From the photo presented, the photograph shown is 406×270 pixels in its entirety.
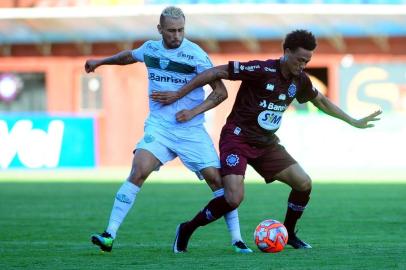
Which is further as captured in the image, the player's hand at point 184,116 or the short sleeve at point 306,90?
the short sleeve at point 306,90

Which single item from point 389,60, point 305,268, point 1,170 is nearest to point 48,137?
point 1,170

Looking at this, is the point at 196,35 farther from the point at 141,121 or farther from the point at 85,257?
the point at 85,257

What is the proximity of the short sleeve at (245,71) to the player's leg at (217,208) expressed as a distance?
847 mm

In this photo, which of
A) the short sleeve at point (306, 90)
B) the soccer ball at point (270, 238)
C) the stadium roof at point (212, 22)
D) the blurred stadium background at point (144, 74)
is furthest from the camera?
the stadium roof at point (212, 22)

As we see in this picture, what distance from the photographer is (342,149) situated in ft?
92.1

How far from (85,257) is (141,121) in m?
24.6

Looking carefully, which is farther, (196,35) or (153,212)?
(196,35)

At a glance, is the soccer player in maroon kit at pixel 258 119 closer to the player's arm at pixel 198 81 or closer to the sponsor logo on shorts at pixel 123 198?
the player's arm at pixel 198 81

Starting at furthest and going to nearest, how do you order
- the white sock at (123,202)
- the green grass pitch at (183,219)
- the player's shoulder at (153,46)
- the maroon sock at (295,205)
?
1. the maroon sock at (295,205)
2. the player's shoulder at (153,46)
3. the white sock at (123,202)
4. the green grass pitch at (183,219)

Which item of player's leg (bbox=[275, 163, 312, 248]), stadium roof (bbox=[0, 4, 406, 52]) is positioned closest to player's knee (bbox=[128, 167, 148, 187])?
player's leg (bbox=[275, 163, 312, 248])

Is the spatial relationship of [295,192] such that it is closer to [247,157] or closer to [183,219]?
[247,157]

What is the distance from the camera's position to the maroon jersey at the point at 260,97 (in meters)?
9.35

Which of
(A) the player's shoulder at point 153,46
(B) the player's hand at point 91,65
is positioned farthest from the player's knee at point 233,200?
(B) the player's hand at point 91,65

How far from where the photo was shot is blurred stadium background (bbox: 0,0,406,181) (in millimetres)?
28641
